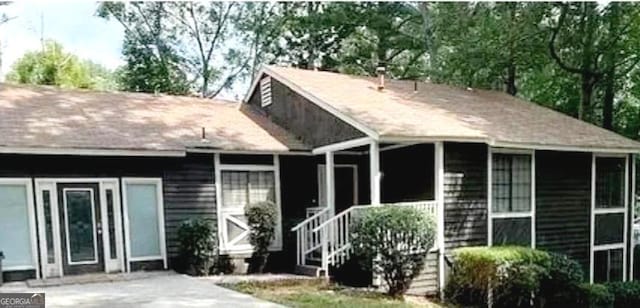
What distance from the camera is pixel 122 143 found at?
408 inches

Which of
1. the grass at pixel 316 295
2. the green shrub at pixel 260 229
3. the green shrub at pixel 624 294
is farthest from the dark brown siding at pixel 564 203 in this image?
the green shrub at pixel 260 229

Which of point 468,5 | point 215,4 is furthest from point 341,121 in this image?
point 215,4

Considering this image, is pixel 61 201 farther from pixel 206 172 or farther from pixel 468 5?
pixel 468 5

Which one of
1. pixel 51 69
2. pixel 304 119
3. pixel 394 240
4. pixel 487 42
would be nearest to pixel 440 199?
pixel 394 240

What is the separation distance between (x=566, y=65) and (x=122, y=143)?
45.5 ft

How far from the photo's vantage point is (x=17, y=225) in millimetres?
9711

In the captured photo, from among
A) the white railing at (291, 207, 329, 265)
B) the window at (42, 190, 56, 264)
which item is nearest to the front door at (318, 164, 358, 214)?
the white railing at (291, 207, 329, 265)

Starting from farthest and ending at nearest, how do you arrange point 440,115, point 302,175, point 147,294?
1. point 302,175
2. point 440,115
3. point 147,294

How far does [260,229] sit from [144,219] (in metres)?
2.21

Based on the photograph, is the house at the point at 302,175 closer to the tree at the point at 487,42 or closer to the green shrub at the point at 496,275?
the green shrub at the point at 496,275

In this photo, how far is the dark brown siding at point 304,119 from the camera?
11023 mm

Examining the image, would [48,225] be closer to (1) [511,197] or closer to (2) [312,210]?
(2) [312,210]

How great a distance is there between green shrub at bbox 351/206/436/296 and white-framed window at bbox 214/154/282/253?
9.41ft

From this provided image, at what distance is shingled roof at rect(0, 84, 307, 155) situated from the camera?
33.1 ft
